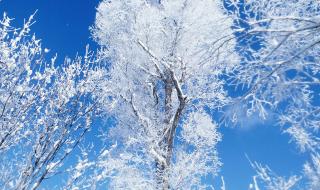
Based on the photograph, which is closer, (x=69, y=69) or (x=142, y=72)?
(x=69, y=69)

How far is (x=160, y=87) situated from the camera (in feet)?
34.0

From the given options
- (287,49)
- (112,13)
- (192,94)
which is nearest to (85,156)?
(287,49)

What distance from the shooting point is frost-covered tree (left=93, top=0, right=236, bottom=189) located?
354 inches

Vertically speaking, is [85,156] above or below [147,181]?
below

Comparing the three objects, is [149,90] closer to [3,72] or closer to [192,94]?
[192,94]

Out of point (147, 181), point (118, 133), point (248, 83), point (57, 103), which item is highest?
point (118, 133)

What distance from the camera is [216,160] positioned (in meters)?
10.3

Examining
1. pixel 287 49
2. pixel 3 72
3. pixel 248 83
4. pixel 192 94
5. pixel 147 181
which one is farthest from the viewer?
pixel 192 94

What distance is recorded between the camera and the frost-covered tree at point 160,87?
899 cm

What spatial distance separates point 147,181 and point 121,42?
3849 mm

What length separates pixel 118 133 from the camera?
10.6 meters

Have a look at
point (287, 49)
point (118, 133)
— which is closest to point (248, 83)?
point (287, 49)

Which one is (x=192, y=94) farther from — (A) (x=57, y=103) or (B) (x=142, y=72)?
(A) (x=57, y=103)

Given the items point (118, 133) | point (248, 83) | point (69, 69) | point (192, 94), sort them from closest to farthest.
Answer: point (248, 83)
point (69, 69)
point (192, 94)
point (118, 133)
